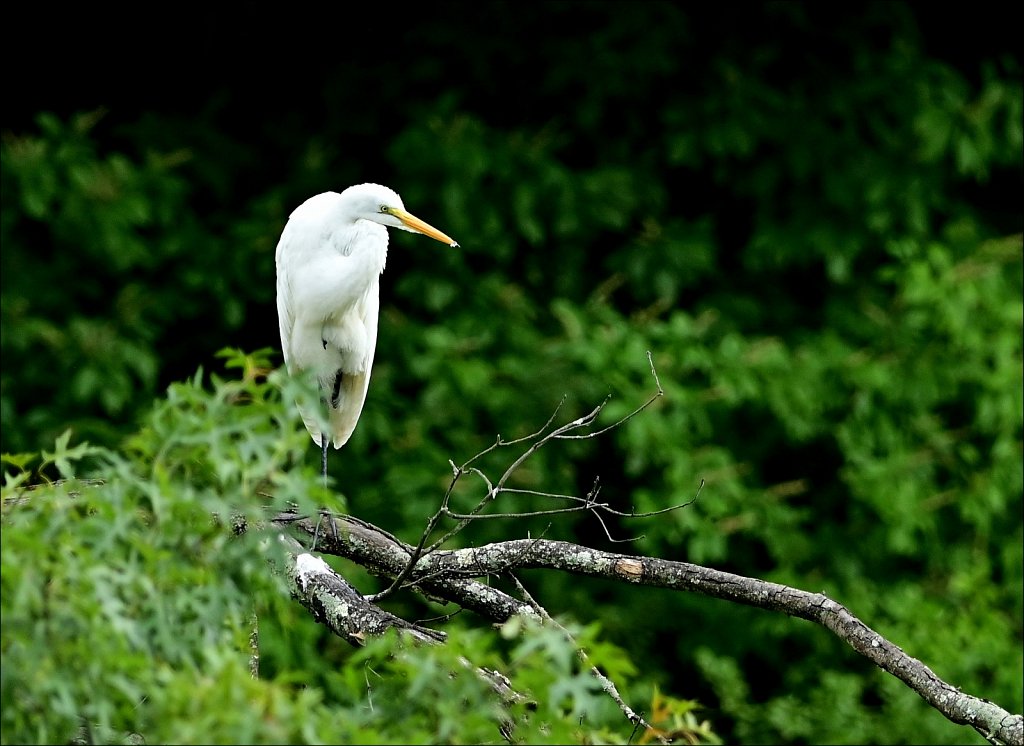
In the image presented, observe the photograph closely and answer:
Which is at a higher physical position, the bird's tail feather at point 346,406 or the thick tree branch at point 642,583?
the thick tree branch at point 642,583

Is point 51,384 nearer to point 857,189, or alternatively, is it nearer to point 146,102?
point 146,102

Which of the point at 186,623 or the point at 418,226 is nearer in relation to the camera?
the point at 186,623

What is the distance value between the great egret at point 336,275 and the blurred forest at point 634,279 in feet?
3.37

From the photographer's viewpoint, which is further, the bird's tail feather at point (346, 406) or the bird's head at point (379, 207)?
the bird's tail feather at point (346, 406)

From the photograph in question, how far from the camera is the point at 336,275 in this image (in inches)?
137

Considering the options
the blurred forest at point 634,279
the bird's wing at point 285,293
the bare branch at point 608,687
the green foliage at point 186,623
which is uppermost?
the green foliage at point 186,623

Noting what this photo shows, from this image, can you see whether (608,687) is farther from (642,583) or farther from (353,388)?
(353,388)

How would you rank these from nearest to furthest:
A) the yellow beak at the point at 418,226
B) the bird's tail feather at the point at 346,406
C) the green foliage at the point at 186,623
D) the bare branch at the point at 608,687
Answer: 1. the green foliage at the point at 186,623
2. the bare branch at the point at 608,687
3. the yellow beak at the point at 418,226
4. the bird's tail feather at the point at 346,406

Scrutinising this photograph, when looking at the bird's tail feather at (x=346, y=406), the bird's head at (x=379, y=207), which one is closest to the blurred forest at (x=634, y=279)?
the bird's tail feather at (x=346, y=406)

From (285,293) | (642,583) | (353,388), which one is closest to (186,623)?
(642,583)

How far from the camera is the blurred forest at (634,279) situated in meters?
5.20

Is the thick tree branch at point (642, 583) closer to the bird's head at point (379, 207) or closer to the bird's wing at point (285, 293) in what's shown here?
the bird's head at point (379, 207)

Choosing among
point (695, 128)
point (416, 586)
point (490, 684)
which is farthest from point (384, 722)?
point (695, 128)

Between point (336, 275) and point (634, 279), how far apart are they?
2451 millimetres
